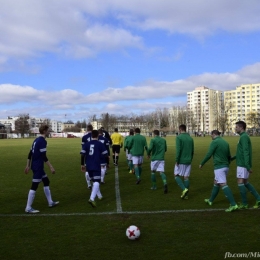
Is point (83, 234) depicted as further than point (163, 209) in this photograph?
No

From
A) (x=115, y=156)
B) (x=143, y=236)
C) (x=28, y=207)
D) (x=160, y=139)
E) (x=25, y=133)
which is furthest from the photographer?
(x=25, y=133)

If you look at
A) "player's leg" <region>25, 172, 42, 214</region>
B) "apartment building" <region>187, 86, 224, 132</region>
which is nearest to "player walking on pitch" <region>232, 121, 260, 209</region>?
"player's leg" <region>25, 172, 42, 214</region>

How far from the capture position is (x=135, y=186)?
11789 millimetres

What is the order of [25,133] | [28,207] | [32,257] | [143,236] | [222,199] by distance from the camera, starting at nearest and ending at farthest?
1. [32,257]
2. [143,236]
3. [28,207]
4. [222,199]
5. [25,133]

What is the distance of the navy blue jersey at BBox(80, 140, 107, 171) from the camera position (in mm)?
8484

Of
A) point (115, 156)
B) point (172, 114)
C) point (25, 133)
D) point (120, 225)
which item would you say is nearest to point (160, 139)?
point (120, 225)

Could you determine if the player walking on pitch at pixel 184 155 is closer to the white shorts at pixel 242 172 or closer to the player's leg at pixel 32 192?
the white shorts at pixel 242 172

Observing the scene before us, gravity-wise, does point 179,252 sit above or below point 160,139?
below

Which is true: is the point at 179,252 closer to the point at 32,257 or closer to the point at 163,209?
the point at 32,257

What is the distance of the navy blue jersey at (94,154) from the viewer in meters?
8.48

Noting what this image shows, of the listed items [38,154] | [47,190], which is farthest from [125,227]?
[38,154]

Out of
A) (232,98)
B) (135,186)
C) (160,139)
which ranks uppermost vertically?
(232,98)

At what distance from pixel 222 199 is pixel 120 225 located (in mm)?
3635

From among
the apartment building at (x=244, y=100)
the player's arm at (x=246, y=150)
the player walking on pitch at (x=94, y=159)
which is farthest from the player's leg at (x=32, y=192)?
the apartment building at (x=244, y=100)
